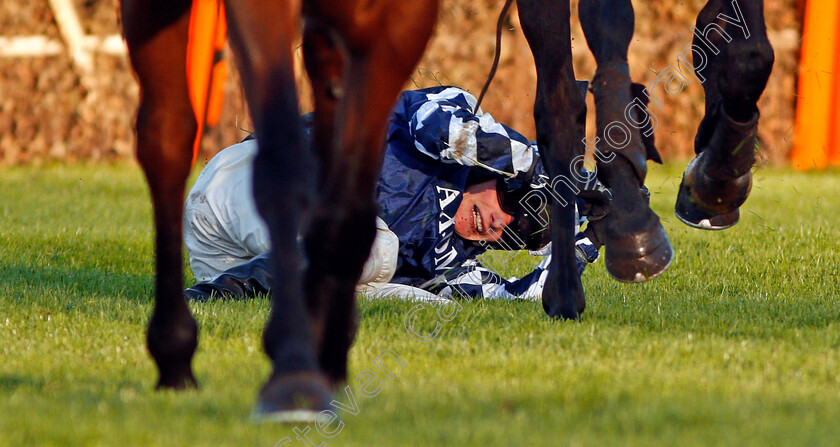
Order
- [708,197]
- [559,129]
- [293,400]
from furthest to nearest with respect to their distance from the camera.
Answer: [708,197] < [559,129] < [293,400]

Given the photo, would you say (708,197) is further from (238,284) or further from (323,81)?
(323,81)

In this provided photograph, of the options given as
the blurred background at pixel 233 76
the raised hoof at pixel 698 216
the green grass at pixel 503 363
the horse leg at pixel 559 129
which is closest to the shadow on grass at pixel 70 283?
the green grass at pixel 503 363

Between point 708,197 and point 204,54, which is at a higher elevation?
point 708,197

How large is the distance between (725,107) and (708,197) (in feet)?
1.76

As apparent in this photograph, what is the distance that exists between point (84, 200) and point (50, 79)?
2894 millimetres

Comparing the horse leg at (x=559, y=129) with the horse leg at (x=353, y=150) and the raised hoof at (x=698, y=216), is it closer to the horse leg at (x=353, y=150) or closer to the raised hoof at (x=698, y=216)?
the raised hoof at (x=698, y=216)

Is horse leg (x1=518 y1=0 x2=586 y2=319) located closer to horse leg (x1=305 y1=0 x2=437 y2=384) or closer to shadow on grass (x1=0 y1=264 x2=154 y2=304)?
horse leg (x1=305 y1=0 x2=437 y2=384)

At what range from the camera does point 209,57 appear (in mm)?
8703

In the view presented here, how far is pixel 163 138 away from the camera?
84.7 inches

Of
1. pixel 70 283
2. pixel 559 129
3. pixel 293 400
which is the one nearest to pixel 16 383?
pixel 293 400

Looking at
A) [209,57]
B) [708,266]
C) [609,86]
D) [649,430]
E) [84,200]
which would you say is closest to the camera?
[649,430]

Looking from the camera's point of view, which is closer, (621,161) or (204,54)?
(621,161)

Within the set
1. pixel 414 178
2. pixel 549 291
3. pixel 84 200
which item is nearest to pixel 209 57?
pixel 84 200

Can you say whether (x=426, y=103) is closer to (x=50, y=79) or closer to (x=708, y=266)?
(x=708, y=266)
